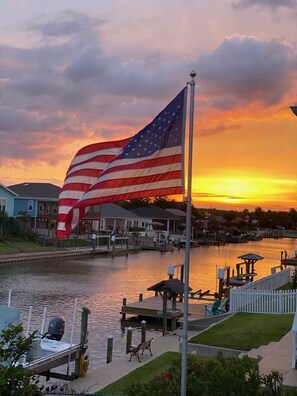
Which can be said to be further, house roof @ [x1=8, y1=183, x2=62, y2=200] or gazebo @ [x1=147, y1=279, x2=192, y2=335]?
house roof @ [x1=8, y1=183, x2=62, y2=200]

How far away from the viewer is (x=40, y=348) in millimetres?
19500

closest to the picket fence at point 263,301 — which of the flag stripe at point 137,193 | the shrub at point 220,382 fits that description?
the flag stripe at point 137,193

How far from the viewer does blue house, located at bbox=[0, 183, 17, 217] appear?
7975 centimetres

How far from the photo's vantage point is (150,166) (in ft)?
37.9

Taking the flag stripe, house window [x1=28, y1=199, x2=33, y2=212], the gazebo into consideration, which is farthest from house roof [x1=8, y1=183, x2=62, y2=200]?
the flag stripe

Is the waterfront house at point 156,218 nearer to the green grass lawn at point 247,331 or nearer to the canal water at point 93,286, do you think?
the canal water at point 93,286

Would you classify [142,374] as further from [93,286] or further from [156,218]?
[156,218]

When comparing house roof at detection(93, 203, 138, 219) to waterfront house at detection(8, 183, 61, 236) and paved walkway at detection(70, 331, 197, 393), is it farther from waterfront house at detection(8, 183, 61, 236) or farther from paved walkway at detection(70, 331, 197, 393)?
paved walkway at detection(70, 331, 197, 393)

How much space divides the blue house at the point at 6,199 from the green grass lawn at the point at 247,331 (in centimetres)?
5987

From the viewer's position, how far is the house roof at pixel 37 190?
3509 inches

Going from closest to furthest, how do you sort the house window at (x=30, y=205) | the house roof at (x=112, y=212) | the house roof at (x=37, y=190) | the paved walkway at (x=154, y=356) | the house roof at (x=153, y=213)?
the paved walkway at (x=154, y=356)
the house window at (x=30, y=205)
the house roof at (x=37, y=190)
the house roof at (x=112, y=212)
the house roof at (x=153, y=213)

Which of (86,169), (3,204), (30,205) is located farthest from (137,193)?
(30,205)

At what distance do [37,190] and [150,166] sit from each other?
8118 cm

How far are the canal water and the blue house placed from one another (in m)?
17.8
